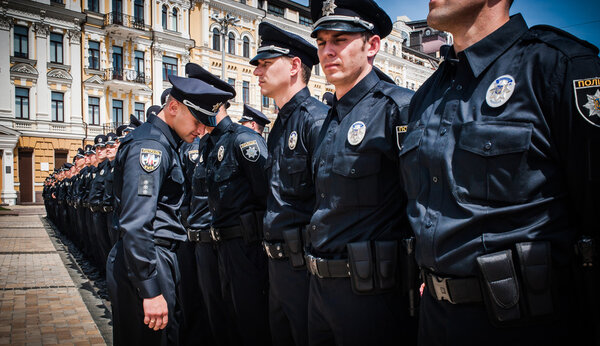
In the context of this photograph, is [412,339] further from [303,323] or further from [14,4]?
[14,4]

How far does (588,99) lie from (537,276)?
1.94 ft

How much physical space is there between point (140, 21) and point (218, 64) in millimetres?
6265

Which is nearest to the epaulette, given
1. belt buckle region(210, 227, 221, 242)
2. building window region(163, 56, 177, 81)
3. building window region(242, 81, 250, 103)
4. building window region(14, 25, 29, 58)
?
belt buckle region(210, 227, 221, 242)

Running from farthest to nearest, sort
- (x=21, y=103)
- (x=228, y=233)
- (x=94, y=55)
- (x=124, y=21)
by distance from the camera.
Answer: (x=124, y=21), (x=94, y=55), (x=21, y=103), (x=228, y=233)

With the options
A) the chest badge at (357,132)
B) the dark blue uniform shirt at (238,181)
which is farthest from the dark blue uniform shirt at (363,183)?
the dark blue uniform shirt at (238,181)

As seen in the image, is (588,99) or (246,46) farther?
(246,46)

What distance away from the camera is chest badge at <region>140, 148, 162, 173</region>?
9.14ft

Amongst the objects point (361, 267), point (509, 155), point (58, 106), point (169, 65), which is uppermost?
point (169, 65)

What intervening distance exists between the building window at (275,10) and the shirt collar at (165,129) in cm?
3590

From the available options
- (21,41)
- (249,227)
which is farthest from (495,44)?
(21,41)

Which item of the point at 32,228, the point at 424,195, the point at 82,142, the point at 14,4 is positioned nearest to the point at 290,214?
the point at 424,195

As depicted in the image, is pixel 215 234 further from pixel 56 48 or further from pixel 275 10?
pixel 275 10

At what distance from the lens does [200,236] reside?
401 cm

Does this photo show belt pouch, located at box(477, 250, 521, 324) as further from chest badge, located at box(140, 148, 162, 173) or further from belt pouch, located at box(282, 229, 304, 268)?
chest badge, located at box(140, 148, 162, 173)
